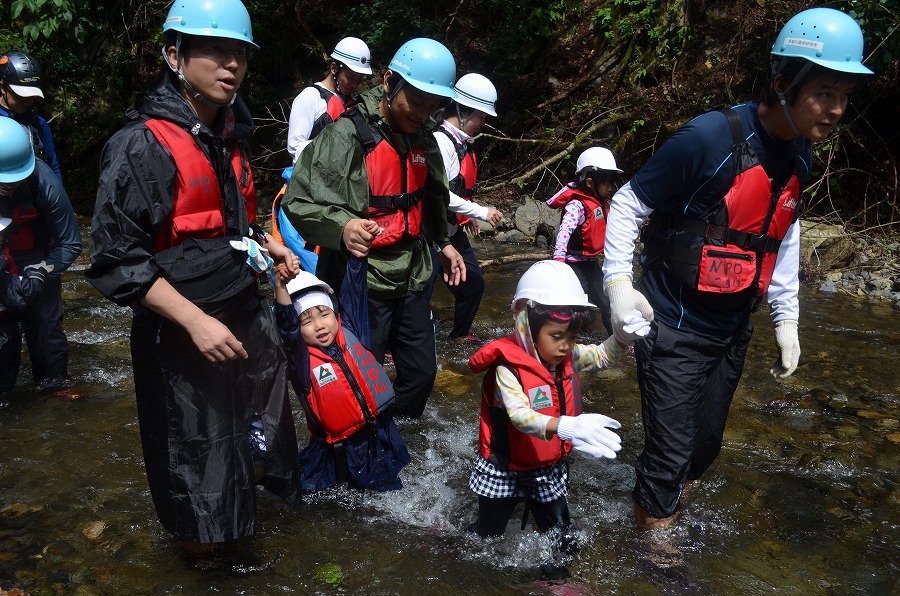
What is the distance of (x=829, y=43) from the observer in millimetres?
3076

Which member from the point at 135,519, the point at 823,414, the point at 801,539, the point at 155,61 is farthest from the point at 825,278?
the point at 155,61

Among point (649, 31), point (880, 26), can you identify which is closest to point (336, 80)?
point (880, 26)

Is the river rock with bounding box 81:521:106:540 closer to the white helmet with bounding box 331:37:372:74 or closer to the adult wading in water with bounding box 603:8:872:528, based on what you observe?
the adult wading in water with bounding box 603:8:872:528

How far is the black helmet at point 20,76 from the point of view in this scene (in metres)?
5.62

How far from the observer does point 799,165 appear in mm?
3465

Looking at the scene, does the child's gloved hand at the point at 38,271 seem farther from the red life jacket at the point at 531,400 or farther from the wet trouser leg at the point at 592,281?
the wet trouser leg at the point at 592,281

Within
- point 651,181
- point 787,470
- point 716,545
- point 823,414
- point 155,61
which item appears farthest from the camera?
point 155,61

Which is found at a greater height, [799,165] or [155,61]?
[799,165]

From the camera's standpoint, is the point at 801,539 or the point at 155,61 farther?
the point at 155,61

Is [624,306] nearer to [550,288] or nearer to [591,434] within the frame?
[550,288]

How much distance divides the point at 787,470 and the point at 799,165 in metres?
2.10

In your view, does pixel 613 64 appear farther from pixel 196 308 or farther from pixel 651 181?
pixel 196 308

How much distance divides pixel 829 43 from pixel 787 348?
1.39m

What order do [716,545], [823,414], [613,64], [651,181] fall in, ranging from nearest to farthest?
[651,181] → [716,545] → [823,414] → [613,64]
